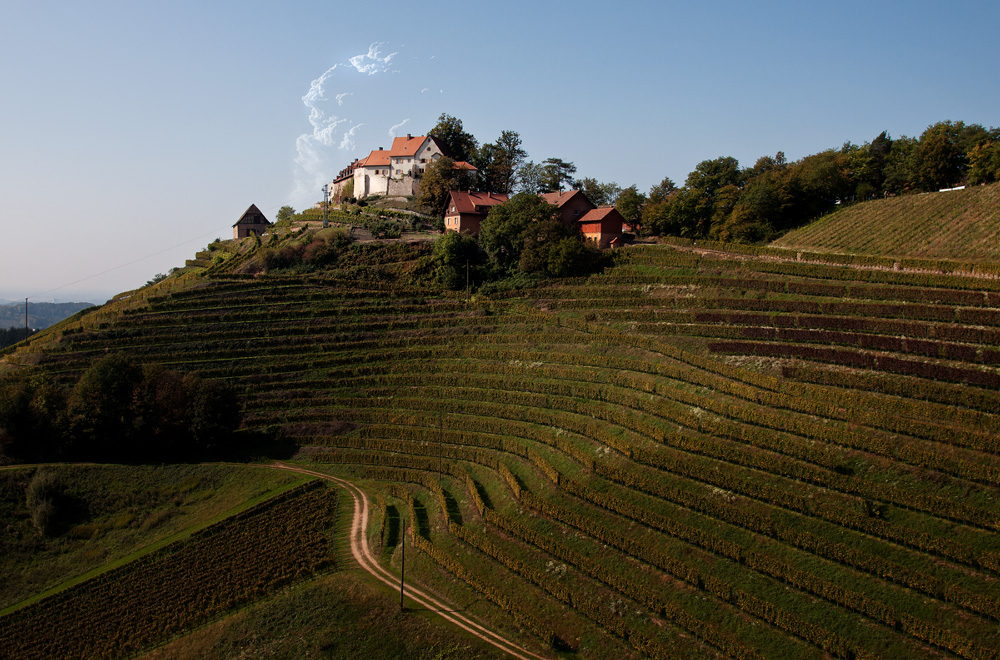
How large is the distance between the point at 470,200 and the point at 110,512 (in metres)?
52.0

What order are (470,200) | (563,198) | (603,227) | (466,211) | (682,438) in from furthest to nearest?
(470,200), (466,211), (563,198), (603,227), (682,438)

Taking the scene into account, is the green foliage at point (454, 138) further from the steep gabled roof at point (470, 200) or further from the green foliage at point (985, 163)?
the green foliage at point (985, 163)

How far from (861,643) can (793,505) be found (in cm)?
692

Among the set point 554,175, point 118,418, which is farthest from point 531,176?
point 118,418

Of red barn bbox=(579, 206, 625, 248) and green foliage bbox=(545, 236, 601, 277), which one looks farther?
red barn bbox=(579, 206, 625, 248)

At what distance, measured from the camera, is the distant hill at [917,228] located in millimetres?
52438

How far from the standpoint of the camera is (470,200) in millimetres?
82375

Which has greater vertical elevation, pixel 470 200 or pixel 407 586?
pixel 470 200

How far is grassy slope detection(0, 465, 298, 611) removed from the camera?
1551 inches

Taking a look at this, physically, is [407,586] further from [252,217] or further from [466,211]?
[252,217]

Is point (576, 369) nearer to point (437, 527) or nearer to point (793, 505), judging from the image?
point (437, 527)

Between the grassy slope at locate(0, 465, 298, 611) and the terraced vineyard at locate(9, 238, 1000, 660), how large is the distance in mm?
6660

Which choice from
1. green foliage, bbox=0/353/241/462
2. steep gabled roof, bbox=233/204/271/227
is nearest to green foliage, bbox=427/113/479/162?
steep gabled roof, bbox=233/204/271/227

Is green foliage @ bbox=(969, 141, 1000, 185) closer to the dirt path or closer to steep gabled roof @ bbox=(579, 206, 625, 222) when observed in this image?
steep gabled roof @ bbox=(579, 206, 625, 222)
